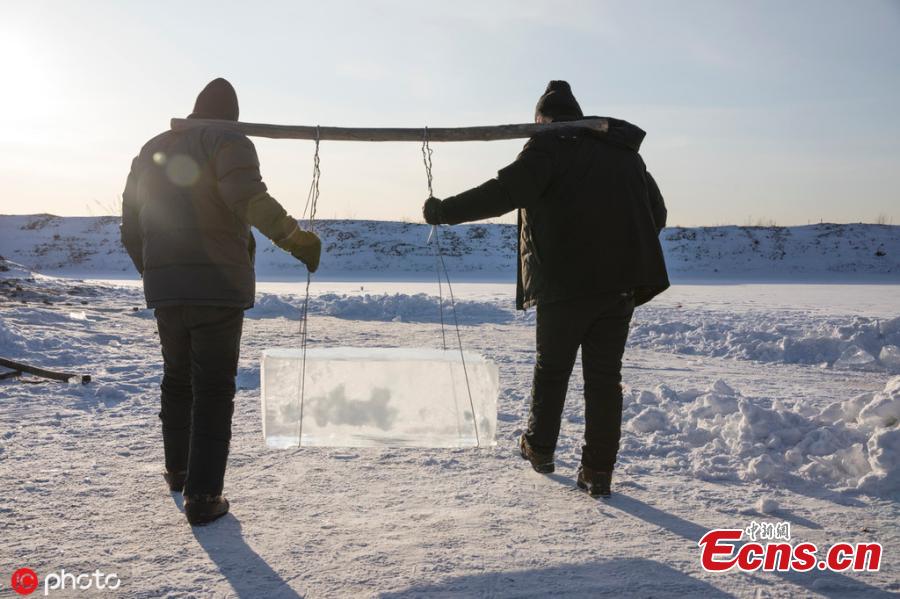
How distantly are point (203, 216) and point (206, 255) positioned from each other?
0.16 metres

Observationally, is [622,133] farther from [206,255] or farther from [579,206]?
[206,255]

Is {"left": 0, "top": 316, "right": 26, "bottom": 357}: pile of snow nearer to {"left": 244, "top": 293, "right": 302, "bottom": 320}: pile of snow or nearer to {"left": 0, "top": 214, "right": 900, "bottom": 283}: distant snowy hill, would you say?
{"left": 244, "top": 293, "right": 302, "bottom": 320}: pile of snow

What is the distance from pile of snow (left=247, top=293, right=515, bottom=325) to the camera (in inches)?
445

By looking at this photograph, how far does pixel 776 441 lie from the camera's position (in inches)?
143

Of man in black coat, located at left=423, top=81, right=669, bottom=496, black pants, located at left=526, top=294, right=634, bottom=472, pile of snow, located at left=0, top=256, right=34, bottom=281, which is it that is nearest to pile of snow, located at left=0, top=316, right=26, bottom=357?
man in black coat, located at left=423, top=81, right=669, bottom=496

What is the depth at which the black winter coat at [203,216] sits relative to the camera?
8.64 feet

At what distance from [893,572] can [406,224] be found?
1234 inches

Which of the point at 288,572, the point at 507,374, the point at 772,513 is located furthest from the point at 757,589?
the point at 507,374

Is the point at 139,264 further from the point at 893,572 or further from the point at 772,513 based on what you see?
the point at 893,572

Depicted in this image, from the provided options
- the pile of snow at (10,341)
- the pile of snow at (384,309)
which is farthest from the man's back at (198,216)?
the pile of snow at (384,309)

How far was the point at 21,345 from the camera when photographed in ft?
21.4

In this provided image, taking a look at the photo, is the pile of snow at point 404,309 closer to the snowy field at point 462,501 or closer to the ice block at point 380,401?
the snowy field at point 462,501

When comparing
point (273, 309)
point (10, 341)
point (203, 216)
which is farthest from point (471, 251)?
point (203, 216)

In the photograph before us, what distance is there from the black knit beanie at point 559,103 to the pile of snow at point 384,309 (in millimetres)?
7689
